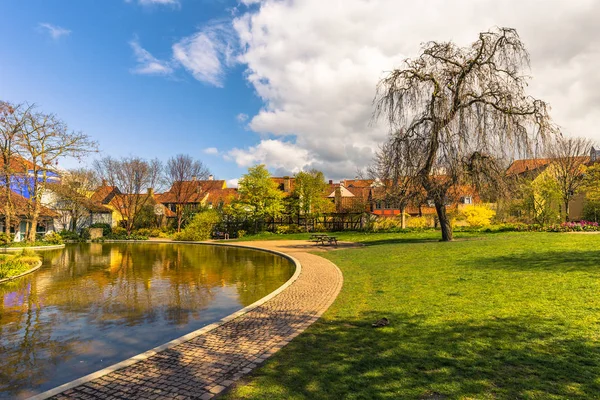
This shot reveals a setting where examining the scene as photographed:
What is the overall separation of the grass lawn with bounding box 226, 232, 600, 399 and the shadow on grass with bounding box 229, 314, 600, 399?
0.01m

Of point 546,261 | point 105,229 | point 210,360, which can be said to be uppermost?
point 105,229

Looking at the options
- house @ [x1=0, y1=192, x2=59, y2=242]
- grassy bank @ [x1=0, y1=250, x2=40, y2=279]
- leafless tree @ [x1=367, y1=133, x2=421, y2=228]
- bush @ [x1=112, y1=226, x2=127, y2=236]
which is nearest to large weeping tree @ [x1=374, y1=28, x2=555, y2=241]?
leafless tree @ [x1=367, y1=133, x2=421, y2=228]

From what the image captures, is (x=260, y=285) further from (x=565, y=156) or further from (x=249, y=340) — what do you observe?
(x=565, y=156)

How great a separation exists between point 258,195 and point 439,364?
1440 inches

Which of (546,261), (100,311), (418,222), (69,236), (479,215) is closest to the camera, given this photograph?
(100,311)

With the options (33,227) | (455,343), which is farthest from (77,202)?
(455,343)

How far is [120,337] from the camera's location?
7.38 meters

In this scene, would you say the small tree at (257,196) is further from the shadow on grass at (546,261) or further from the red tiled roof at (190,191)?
the shadow on grass at (546,261)

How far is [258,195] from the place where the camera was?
133 feet

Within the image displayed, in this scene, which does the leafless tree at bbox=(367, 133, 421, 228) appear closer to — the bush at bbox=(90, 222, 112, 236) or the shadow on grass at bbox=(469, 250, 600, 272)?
the shadow on grass at bbox=(469, 250, 600, 272)

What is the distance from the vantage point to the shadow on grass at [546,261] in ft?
33.4

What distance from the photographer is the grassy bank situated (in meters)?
14.9

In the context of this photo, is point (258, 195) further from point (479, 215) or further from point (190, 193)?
point (479, 215)

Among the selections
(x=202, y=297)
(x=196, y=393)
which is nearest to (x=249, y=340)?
(x=196, y=393)
